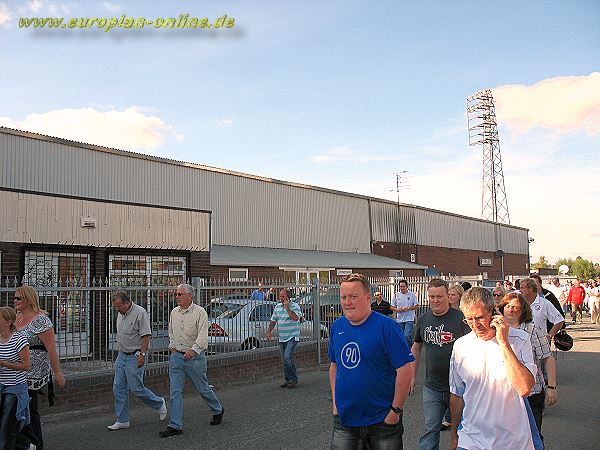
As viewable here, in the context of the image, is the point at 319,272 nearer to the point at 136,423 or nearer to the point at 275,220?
the point at 275,220

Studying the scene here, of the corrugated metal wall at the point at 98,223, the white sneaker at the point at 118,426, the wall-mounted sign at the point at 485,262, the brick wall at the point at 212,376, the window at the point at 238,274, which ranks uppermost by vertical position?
the corrugated metal wall at the point at 98,223

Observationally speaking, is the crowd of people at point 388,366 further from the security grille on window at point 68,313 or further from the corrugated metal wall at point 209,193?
the corrugated metal wall at point 209,193

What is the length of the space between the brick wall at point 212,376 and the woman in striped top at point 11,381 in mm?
2983

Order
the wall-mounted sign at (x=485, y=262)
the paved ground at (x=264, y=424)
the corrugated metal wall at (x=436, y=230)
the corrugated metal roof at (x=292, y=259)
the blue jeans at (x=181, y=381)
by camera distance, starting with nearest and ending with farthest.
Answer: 1. the paved ground at (x=264, y=424)
2. the blue jeans at (x=181, y=381)
3. the corrugated metal roof at (x=292, y=259)
4. the corrugated metal wall at (x=436, y=230)
5. the wall-mounted sign at (x=485, y=262)

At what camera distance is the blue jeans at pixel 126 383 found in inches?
316

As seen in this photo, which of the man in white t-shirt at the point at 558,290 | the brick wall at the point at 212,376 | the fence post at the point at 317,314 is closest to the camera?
the brick wall at the point at 212,376

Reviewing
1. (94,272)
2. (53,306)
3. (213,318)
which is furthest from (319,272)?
(53,306)

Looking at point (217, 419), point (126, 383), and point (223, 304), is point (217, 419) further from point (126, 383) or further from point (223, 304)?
point (223, 304)

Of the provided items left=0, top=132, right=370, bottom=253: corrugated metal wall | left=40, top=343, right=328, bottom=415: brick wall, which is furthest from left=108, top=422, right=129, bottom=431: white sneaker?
left=0, top=132, right=370, bottom=253: corrugated metal wall

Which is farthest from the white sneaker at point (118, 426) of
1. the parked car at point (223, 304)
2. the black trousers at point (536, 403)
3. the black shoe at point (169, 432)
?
the black trousers at point (536, 403)

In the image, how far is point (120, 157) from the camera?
2372cm

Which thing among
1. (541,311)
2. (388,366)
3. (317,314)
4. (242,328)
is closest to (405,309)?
(317,314)

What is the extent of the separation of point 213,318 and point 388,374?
294 inches

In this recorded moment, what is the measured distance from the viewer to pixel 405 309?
1384 cm
